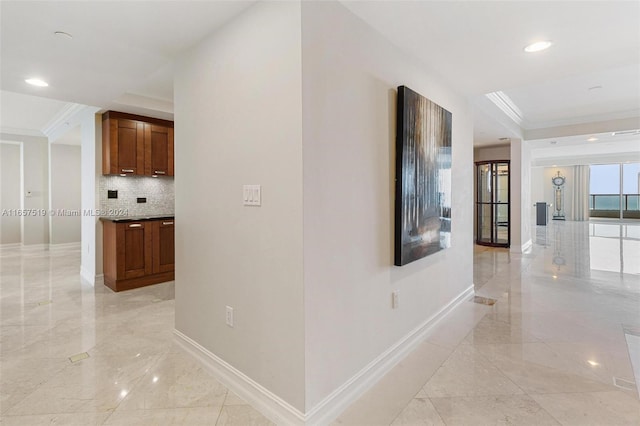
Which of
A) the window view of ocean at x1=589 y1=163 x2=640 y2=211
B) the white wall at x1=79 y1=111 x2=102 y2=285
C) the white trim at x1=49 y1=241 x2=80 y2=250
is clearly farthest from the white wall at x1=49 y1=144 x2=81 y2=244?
the window view of ocean at x1=589 y1=163 x2=640 y2=211

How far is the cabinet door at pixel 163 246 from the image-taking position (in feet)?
14.7

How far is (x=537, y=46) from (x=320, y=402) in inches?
115

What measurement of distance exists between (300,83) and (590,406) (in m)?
2.44

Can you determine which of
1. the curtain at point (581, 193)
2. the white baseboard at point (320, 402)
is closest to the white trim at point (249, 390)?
the white baseboard at point (320, 402)

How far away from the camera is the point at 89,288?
170 inches

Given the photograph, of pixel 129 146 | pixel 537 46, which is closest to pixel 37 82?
pixel 129 146

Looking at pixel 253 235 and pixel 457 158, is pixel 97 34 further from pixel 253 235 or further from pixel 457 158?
pixel 457 158

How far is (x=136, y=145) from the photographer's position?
450cm

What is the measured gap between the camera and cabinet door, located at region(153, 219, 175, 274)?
4.48 m

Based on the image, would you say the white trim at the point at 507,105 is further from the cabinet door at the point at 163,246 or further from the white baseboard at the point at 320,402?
the cabinet door at the point at 163,246

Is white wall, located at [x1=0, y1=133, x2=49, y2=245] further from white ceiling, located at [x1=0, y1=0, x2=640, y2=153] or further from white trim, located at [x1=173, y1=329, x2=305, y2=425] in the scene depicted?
white trim, located at [x1=173, y1=329, x2=305, y2=425]

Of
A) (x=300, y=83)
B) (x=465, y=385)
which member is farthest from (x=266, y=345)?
(x=300, y=83)

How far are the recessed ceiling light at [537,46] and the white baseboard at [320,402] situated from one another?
2.36m

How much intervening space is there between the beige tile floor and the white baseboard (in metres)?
0.05
